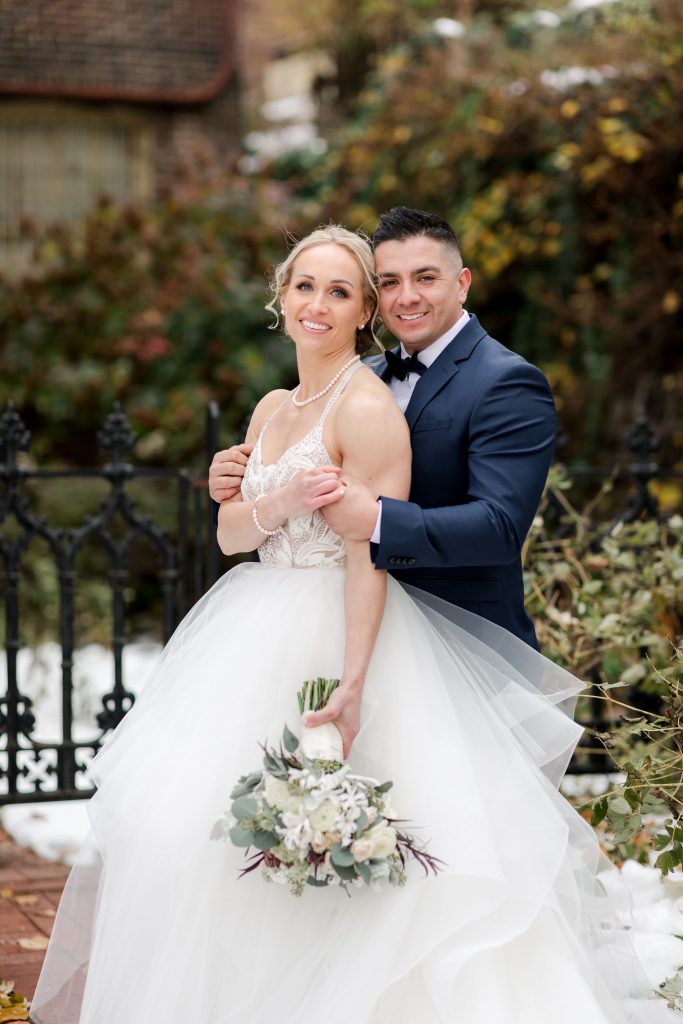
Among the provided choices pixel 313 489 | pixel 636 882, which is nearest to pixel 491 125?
pixel 636 882

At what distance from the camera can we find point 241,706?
2.60m

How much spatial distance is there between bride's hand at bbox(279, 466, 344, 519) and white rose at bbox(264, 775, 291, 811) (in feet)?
1.89

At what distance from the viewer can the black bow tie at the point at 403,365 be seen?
285 centimetres

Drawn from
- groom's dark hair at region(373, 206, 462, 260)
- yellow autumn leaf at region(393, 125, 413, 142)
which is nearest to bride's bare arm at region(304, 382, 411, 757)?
groom's dark hair at region(373, 206, 462, 260)

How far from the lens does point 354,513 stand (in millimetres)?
2508

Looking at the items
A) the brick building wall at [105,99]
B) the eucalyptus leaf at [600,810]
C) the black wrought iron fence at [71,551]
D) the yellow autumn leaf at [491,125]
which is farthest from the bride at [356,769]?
the brick building wall at [105,99]

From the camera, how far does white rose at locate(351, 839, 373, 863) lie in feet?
7.38

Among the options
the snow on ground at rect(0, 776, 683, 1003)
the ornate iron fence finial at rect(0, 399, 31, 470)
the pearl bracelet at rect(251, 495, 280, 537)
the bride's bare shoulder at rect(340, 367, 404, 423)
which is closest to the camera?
the bride's bare shoulder at rect(340, 367, 404, 423)

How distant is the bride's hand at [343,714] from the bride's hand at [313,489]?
38 centimetres

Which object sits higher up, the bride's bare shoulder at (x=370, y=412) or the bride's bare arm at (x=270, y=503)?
the bride's bare shoulder at (x=370, y=412)

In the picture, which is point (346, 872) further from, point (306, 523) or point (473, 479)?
point (473, 479)

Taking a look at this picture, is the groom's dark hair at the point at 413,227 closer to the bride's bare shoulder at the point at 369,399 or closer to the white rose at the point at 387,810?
the bride's bare shoulder at the point at 369,399

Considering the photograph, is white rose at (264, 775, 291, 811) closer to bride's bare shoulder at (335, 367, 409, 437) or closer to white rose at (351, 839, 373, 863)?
white rose at (351, 839, 373, 863)

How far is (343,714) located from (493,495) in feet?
1.87
